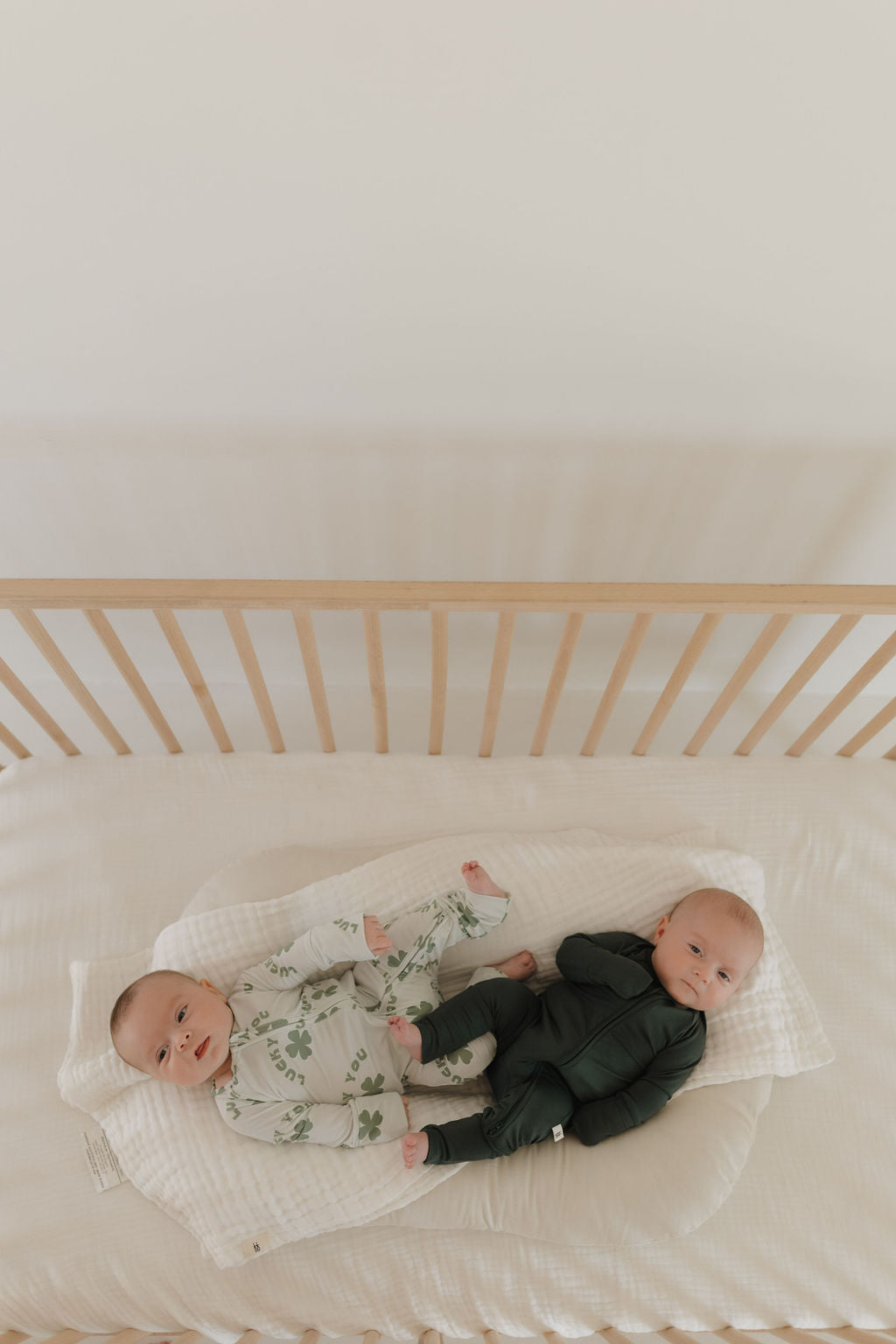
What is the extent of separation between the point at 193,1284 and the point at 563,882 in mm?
769

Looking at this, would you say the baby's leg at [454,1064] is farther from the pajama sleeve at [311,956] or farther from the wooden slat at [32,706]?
the wooden slat at [32,706]

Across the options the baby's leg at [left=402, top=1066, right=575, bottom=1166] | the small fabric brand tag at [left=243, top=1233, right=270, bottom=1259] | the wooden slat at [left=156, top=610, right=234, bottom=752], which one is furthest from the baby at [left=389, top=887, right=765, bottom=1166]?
the wooden slat at [left=156, top=610, right=234, bottom=752]

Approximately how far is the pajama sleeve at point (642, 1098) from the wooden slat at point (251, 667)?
0.79 m

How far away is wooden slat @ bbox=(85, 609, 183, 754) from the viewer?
3.82ft

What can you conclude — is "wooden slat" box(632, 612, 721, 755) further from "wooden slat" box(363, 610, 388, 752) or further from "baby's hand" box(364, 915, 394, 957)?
"baby's hand" box(364, 915, 394, 957)

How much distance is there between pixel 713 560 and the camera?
1400 millimetres

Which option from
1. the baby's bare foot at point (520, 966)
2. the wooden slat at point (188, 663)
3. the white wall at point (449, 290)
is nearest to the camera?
the white wall at point (449, 290)

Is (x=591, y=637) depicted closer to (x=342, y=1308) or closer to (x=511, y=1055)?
(x=511, y=1055)

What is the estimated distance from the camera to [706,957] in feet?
3.86

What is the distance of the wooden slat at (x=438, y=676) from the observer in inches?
45.1

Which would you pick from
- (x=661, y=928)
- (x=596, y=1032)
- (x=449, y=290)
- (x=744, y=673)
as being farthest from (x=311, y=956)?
(x=449, y=290)

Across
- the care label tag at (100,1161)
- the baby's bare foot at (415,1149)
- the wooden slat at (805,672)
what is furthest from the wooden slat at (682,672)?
the care label tag at (100,1161)

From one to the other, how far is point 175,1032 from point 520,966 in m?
0.54

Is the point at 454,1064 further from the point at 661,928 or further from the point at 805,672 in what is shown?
the point at 805,672
